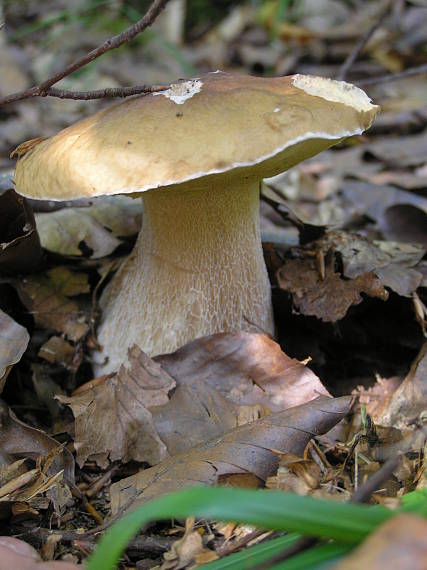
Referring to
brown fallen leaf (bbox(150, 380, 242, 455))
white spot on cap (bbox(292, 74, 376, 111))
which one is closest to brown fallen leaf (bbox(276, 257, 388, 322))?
brown fallen leaf (bbox(150, 380, 242, 455))

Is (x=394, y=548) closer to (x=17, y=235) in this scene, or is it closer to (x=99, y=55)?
(x=99, y=55)

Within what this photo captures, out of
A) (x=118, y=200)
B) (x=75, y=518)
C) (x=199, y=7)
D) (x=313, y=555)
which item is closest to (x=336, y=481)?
(x=313, y=555)

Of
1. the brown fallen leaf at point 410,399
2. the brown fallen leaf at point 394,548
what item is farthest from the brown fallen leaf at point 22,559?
the brown fallen leaf at point 410,399

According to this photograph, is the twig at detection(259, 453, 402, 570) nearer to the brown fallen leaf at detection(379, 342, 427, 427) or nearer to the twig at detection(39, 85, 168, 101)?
the brown fallen leaf at detection(379, 342, 427, 427)

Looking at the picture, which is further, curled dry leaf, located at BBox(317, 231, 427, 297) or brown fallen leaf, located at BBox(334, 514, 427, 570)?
curled dry leaf, located at BBox(317, 231, 427, 297)

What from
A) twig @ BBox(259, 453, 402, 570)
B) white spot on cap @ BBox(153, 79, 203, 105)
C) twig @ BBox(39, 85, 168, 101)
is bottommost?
twig @ BBox(259, 453, 402, 570)

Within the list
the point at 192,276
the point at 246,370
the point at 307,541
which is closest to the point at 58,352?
the point at 192,276
